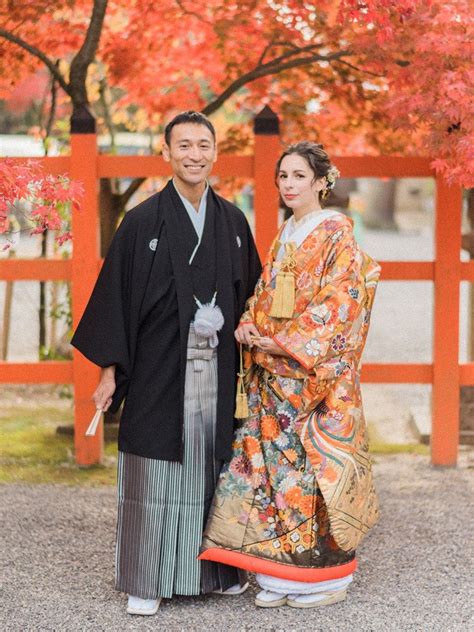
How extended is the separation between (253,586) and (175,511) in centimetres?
52

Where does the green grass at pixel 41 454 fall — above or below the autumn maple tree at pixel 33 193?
below

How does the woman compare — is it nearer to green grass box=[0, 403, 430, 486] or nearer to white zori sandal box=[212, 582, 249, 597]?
white zori sandal box=[212, 582, 249, 597]

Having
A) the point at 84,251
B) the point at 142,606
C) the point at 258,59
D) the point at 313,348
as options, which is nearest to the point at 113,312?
the point at 313,348

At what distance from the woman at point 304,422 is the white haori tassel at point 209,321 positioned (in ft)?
0.34

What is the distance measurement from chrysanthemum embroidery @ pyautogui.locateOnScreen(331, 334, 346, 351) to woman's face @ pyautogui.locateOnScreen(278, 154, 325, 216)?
19.3 inches

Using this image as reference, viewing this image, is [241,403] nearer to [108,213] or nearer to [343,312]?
[343,312]

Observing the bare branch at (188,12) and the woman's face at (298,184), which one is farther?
the bare branch at (188,12)

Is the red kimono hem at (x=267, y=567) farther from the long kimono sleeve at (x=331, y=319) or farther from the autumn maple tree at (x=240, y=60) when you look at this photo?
the autumn maple tree at (x=240, y=60)

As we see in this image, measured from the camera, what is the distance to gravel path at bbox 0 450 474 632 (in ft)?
11.8

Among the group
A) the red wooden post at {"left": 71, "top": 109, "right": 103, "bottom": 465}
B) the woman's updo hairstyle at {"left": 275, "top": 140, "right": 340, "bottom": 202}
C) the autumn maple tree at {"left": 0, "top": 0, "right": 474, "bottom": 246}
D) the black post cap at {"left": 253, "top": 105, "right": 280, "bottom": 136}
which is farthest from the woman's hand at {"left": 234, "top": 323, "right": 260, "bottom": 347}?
the black post cap at {"left": 253, "top": 105, "right": 280, "bottom": 136}

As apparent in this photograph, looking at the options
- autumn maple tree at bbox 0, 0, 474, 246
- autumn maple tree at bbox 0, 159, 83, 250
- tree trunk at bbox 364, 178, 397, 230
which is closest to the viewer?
autumn maple tree at bbox 0, 159, 83, 250

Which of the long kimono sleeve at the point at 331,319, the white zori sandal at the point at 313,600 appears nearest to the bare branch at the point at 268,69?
the long kimono sleeve at the point at 331,319

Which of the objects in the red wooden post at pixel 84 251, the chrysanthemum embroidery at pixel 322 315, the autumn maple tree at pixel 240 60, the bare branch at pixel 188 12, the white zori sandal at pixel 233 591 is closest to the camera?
the chrysanthemum embroidery at pixel 322 315

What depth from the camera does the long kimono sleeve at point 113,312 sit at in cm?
370
